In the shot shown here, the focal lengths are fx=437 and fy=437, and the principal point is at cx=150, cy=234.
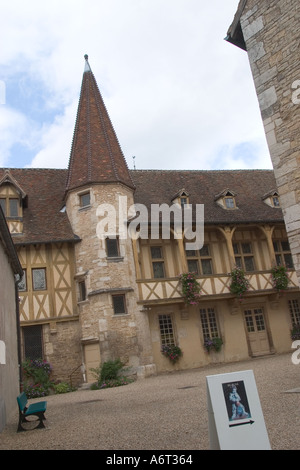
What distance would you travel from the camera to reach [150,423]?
5.63 meters

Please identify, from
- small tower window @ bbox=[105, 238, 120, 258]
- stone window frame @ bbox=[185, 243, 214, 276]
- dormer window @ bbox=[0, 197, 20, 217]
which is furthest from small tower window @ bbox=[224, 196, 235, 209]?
dormer window @ bbox=[0, 197, 20, 217]

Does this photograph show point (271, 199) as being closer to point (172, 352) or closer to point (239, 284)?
point (239, 284)

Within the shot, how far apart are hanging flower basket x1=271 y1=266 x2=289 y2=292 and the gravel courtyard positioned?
6811mm

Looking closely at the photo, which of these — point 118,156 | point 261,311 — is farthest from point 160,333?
point 118,156

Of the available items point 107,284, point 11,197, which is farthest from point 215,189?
point 11,197

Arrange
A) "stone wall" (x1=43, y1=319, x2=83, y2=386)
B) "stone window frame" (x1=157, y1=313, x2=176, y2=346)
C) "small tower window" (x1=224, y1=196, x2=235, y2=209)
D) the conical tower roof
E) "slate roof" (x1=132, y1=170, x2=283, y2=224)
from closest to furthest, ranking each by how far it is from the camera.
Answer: "stone wall" (x1=43, y1=319, x2=83, y2=386) → "stone window frame" (x1=157, y1=313, x2=176, y2=346) → the conical tower roof → "slate roof" (x1=132, y1=170, x2=283, y2=224) → "small tower window" (x1=224, y1=196, x2=235, y2=209)

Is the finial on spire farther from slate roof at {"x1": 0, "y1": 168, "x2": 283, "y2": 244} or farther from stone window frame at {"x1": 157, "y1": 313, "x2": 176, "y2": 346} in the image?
stone window frame at {"x1": 157, "y1": 313, "x2": 176, "y2": 346}

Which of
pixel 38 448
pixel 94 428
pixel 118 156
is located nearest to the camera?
pixel 38 448

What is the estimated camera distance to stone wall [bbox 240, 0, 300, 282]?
6.75 metres

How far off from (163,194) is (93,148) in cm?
315

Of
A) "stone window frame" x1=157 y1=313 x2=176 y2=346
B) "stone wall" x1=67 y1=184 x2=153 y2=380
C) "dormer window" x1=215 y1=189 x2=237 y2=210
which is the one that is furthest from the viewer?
"dormer window" x1=215 y1=189 x2=237 y2=210

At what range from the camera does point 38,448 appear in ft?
15.9

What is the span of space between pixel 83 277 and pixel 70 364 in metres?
2.79
